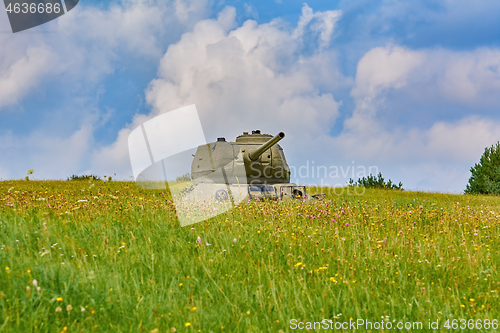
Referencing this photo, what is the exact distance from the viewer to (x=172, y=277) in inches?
176

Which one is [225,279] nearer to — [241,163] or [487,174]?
[241,163]

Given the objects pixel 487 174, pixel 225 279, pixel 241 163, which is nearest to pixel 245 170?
pixel 241 163

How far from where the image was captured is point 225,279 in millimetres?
4594

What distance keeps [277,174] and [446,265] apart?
9180 millimetres

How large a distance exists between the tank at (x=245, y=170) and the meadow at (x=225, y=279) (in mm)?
5532

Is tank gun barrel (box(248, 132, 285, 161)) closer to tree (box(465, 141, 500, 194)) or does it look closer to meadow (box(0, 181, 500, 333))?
meadow (box(0, 181, 500, 333))

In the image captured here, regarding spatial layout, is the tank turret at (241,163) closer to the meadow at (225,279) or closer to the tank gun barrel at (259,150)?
the tank gun barrel at (259,150)

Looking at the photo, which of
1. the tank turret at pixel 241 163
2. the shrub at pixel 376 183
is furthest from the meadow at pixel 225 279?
the shrub at pixel 376 183

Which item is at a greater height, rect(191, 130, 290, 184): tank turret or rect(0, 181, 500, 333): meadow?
rect(191, 130, 290, 184): tank turret

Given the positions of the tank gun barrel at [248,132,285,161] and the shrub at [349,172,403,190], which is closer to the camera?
the tank gun barrel at [248,132,285,161]

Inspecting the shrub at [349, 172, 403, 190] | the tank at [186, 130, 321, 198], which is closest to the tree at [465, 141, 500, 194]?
the shrub at [349, 172, 403, 190]

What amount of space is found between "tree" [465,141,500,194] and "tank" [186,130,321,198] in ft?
87.1

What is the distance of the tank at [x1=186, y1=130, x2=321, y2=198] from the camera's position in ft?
41.6

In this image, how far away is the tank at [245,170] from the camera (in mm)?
12690
